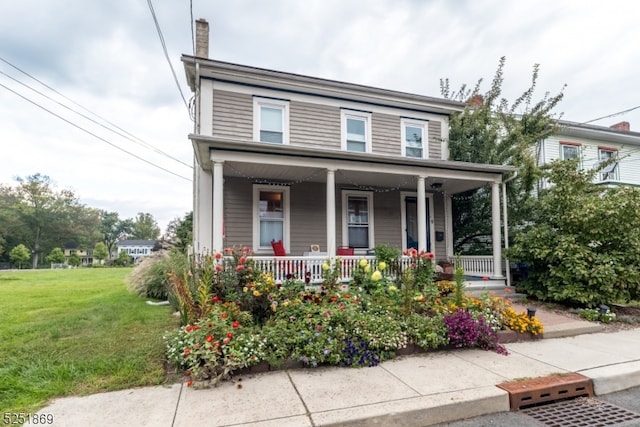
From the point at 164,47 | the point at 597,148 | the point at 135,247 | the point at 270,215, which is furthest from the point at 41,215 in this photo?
the point at 597,148

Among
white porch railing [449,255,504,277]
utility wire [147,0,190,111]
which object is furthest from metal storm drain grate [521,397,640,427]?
utility wire [147,0,190,111]

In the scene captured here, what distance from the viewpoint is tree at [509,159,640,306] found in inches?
253

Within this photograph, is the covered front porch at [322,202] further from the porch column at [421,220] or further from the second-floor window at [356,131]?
the second-floor window at [356,131]

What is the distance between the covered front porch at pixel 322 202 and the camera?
691 centimetres

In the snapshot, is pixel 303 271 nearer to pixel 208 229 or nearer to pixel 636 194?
pixel 208 229

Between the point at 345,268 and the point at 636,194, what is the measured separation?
6.23m

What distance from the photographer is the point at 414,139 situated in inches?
408

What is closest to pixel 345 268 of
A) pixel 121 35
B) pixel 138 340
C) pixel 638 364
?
pixel 138 340

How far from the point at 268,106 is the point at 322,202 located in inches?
122

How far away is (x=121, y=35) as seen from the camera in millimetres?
7582

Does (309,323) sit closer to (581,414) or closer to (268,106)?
(581,414)

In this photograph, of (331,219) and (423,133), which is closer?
(331,219)

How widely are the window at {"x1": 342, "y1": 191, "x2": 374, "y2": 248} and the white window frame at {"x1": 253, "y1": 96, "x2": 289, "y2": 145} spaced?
8.09 feet

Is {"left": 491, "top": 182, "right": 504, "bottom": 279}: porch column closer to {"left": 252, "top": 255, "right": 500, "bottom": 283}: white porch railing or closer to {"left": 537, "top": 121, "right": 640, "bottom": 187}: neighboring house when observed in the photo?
{"left": 252, "top": 255, "right": 500, "bottom": 283}: white porch railing
